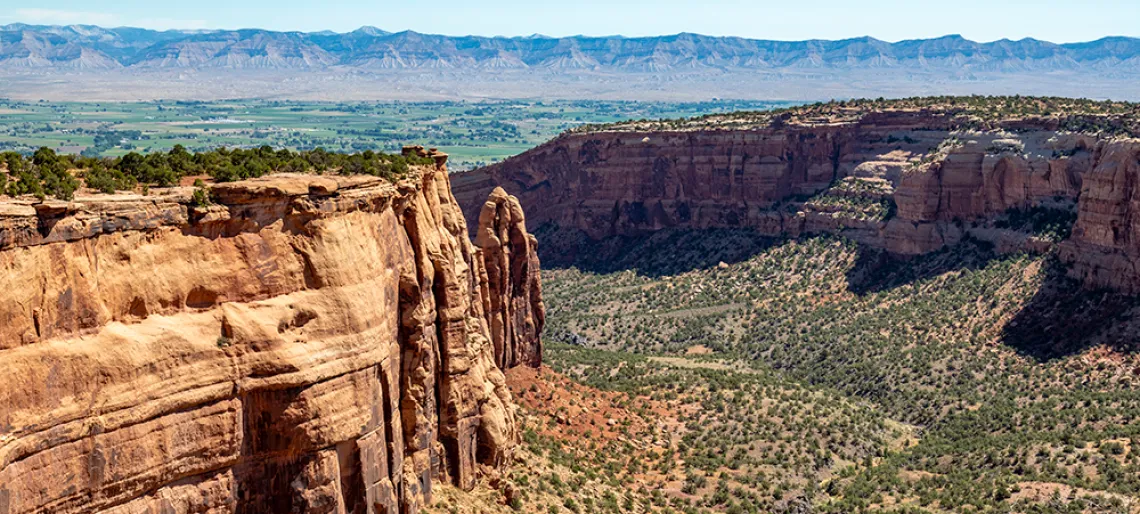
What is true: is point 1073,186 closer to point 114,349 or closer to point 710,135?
point 710,135

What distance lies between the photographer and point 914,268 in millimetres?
101000

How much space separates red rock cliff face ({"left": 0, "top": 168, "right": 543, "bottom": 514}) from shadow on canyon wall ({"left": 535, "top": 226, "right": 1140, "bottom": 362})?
163ft

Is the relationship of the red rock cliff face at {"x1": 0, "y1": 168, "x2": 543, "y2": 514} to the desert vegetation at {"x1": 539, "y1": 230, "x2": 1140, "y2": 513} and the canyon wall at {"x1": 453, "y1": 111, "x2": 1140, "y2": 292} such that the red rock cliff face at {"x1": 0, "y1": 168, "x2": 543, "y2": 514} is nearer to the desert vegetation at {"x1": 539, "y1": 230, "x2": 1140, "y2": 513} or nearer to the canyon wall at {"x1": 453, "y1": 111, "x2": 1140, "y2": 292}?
the desert vegetation at {"x1": 539, "y1": 230, "x2": 1140, "y2": 513}

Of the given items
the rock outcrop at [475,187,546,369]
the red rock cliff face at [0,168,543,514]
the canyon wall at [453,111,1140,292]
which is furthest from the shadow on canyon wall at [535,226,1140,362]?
the red rock cliff face at [0,168,543,514]

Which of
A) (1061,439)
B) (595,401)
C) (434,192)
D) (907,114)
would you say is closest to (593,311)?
(907,114)

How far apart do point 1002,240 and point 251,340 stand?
71.7 metres

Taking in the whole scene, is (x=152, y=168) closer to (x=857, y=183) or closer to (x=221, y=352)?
(x=221, y=352)

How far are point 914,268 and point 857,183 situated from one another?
44.2 ft

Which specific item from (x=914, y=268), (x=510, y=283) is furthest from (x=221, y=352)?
(x=914, y=268)

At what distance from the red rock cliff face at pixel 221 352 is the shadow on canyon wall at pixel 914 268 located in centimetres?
4967

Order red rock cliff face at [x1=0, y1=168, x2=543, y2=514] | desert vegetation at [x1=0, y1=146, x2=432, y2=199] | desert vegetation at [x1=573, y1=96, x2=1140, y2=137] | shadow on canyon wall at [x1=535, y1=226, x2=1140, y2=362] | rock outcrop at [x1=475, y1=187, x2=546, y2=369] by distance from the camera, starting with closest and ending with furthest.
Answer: red rock cliff face at [x1=0, y1=168, x2=543, y2=514] → desert vegetation at [x1=0, y1=146, x2=432, y2=199] → rock outcrop at [x1=475, y1=187, x2=546, y2=369] → shadow on canyon wall at [x1=535, y1=226, x2=1140, y2=362] → desert vegetation at [x1=573, y1=96, x2=1140, y2=137]

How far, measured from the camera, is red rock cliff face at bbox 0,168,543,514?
3145 cm

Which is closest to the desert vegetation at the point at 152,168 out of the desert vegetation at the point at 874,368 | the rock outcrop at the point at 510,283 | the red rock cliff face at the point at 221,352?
the red rock cliff face at the point at 221,352

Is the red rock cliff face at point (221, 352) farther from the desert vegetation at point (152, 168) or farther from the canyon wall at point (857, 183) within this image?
the canyon wall at point (857, 183)
